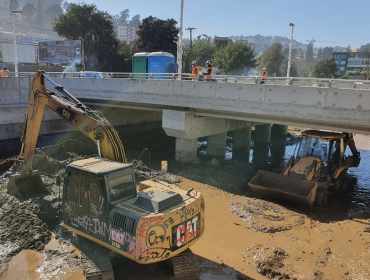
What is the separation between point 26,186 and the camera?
10.3 meters

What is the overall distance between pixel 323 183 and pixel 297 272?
17.0 feet

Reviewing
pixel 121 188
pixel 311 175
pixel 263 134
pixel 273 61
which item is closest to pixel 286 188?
pixel 311 175

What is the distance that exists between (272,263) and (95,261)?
4208 mm

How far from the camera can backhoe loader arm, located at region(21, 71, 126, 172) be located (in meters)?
7.91

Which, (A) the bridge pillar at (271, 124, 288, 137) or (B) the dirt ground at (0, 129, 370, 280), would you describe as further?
(A) the bridge pillar at (271, 124, 288, 137)

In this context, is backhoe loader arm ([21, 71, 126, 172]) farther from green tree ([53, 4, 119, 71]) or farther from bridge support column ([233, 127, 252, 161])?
green tree ([53, 4, 119, 71])

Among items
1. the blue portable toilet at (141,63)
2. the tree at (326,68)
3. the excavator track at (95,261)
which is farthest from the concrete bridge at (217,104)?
the tree at (326,68)

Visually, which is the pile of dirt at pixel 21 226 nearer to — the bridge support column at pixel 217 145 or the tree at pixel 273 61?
the bridge support column at pixel 217 145

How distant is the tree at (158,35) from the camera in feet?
147

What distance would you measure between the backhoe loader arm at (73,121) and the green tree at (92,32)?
34247 mm

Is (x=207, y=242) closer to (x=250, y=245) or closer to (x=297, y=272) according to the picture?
(x=250, y=245)

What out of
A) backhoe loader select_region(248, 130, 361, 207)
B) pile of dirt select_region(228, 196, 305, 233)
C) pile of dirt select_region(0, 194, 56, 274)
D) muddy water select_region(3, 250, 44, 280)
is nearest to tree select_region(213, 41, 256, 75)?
backhoe loader select_region(248, 130, 361, 207)

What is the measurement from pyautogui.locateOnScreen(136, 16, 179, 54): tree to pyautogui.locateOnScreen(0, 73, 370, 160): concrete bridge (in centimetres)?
2192

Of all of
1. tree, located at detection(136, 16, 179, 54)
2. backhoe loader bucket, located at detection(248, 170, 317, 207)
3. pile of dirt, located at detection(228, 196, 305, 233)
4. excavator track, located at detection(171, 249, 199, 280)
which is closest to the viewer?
excavator track, located at detection(171, 249, 199, 280)
